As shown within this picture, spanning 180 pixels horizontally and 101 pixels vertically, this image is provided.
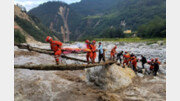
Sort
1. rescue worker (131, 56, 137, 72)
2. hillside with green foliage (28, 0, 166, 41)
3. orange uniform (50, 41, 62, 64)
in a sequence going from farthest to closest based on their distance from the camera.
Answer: hillside with green foliage (28, 0, 166, 41) < rescue worker (131, 56, 137, 72) < orange uniform (50, 41, 62, 64)

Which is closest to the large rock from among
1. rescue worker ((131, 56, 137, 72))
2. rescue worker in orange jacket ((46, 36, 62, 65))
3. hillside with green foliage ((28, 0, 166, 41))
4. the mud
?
the mud

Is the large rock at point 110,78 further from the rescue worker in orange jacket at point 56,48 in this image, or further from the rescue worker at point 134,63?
the rescue worker in orange jacket at point 56,48

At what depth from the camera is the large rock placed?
A: 400 inches

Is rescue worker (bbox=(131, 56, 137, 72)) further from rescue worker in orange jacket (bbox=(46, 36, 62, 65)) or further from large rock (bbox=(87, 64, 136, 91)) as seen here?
rescue worker in orange jacket (bbox=(46, 36, 62, 65))

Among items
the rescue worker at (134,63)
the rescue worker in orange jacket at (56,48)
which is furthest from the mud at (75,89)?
the rescue worker at (134,63)

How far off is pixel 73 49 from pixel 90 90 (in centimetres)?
321

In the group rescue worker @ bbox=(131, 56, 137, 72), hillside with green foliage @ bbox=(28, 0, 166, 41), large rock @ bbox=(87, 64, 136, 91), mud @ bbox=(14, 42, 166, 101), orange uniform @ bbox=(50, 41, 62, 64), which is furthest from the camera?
hillside with green foliage @ bbox=(28, 0, 166, 41)

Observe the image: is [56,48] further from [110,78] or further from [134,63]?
[134,63]

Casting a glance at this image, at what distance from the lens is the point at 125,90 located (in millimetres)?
9953

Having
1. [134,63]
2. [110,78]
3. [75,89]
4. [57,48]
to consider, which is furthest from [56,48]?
[134,63]

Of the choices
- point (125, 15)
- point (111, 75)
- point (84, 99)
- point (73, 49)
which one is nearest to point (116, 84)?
point (111, 75)

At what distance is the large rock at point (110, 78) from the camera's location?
10172 millimetres

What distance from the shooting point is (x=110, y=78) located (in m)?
10.3

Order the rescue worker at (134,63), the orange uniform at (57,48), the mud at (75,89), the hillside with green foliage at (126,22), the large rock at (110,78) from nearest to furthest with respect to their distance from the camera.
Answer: the orange uniform at (57,48), the mud at (75,89), the large rock at (110,78), the rescue worker at (134,63), the hillside with green foliage at (126,22)
